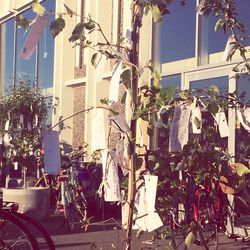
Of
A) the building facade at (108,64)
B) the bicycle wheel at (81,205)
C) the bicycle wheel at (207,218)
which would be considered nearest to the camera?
the bicycle wheel at (207,218)

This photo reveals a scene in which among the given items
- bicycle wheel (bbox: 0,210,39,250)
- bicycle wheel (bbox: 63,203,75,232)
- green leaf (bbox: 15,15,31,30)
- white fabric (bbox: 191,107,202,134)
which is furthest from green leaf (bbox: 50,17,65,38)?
bicycle wheel (bbox: 63,203,75,232)

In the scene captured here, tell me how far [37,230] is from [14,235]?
182 millimetres

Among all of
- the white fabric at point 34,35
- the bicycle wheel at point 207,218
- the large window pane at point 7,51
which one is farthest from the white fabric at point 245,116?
the large window pane at point 7,51

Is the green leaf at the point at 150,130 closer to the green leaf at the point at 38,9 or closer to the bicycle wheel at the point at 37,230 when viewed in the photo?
the green leaf at the point at 38,9

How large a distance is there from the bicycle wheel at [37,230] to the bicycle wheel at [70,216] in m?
2.96

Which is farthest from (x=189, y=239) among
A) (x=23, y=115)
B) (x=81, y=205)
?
(x=23, y=115)

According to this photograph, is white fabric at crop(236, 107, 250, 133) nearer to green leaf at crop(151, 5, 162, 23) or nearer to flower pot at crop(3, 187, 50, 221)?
green leaf at crop(151, 5, 162, 23)

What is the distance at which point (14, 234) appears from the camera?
4.03m

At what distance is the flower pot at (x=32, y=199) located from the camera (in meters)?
7.91

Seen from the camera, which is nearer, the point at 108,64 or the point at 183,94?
the point at 183,94

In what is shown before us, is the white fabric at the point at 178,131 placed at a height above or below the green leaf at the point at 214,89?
below

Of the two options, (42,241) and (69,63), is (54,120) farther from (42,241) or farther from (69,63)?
(42,241)

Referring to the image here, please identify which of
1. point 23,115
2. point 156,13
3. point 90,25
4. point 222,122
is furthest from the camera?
point 23,115

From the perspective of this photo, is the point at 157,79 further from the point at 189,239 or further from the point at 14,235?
the point at 14,235
